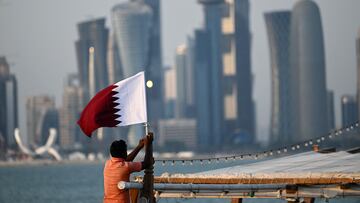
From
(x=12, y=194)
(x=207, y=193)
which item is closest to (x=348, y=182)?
(x=207, y=193)

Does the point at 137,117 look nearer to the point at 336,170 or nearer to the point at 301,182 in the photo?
the point at 301,182

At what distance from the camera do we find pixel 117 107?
66.2 feet

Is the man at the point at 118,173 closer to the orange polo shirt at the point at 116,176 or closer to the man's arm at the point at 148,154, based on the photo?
the orange polo shirt at the point at 116,176

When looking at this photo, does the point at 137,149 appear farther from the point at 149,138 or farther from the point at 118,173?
the point at 118,173

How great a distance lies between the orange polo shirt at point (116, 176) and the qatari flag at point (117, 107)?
0.90 metres

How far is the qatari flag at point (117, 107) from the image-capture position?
19984 mm

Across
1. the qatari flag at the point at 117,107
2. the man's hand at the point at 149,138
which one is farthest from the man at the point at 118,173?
the qatari flag at the point at 117,107

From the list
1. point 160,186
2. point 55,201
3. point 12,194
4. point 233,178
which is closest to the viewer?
point 160,186

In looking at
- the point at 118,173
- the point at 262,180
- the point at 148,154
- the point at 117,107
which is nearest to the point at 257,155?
the point at 262,180

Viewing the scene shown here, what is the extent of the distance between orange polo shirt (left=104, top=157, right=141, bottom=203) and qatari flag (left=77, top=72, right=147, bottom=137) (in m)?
0.90

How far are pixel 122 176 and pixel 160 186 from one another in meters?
2.81

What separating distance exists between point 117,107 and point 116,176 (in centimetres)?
141

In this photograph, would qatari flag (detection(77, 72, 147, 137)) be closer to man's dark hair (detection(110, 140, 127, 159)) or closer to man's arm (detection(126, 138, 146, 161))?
man's arm (detection(126, 138, 146, 161))

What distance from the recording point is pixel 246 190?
22.5 m
